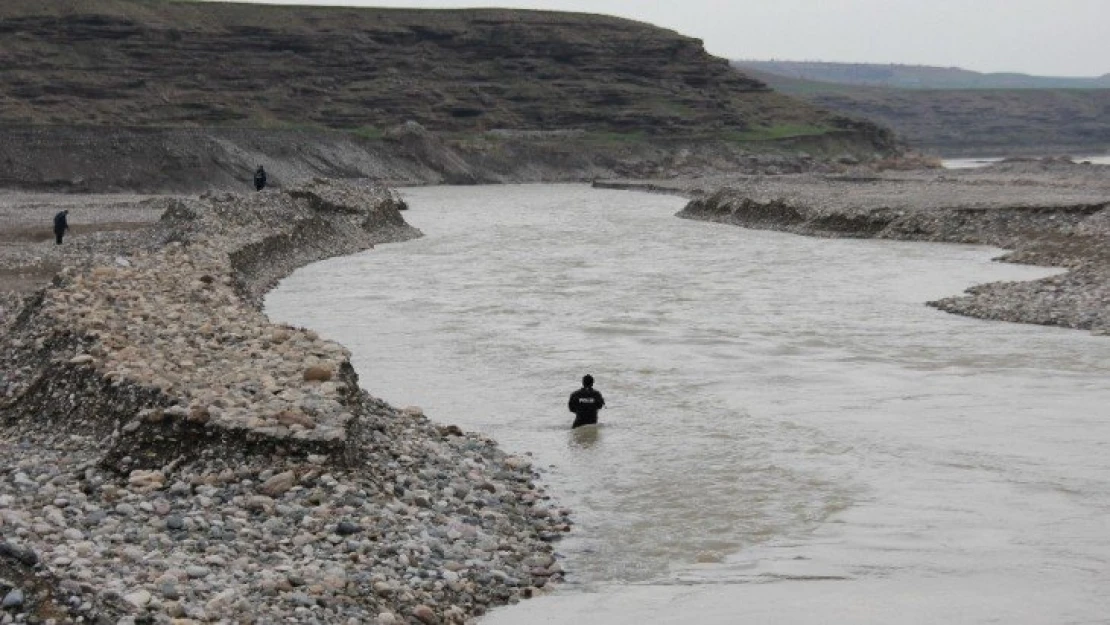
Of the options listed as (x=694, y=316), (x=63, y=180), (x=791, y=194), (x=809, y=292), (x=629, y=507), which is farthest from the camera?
(x=63, y=180)

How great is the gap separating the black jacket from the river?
1.13ft

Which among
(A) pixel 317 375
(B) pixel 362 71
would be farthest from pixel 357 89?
(A) pixel 317 375

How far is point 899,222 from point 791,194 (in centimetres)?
1276

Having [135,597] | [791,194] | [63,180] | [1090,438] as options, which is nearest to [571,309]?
[1090,438]

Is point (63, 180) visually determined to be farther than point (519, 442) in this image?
Yes

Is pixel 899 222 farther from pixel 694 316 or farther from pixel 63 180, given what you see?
pixel 63 180

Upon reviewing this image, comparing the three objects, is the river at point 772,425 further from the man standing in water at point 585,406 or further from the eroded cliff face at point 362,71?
the eroded cliff face at point 362,71

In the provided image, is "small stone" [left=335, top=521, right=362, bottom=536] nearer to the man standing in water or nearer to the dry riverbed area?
the dry riverbed area

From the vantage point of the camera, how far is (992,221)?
51.5 m

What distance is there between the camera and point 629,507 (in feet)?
51.7

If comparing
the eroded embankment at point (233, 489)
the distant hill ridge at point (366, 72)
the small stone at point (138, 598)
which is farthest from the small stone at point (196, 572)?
the distant hill ridge at point (366, 72)

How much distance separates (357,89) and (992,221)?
80.7 metres

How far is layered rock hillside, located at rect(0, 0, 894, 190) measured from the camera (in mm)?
101125

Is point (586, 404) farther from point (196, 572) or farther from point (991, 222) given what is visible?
point (991, 222)
